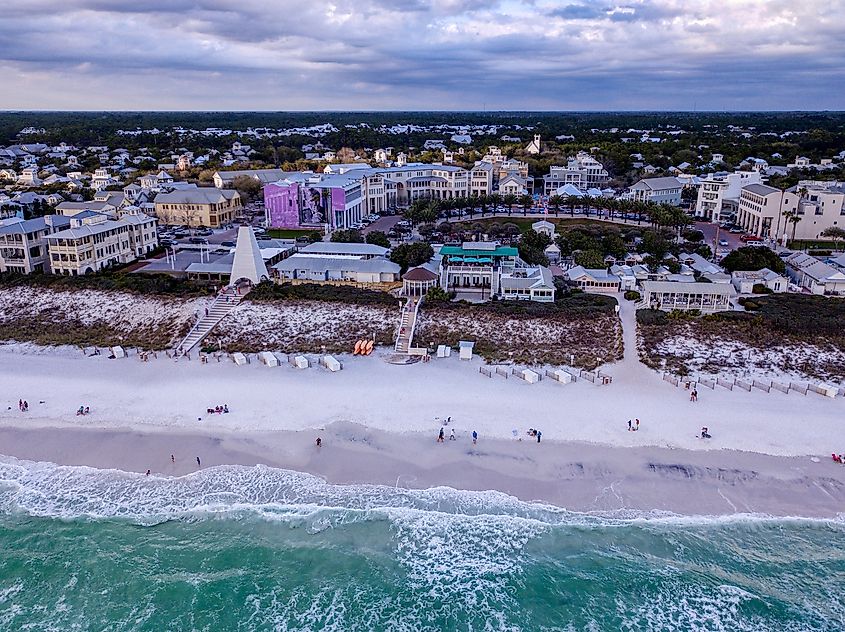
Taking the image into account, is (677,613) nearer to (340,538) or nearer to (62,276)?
(340,538)

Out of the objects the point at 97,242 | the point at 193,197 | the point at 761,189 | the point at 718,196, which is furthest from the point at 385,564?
the point at 718,196

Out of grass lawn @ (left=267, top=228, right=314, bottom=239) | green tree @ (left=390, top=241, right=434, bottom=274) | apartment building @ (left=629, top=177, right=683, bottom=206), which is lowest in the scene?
grass lawn @ (left=267, top=228, right=314, bottom=239)

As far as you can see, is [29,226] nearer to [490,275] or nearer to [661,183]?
[490,275]

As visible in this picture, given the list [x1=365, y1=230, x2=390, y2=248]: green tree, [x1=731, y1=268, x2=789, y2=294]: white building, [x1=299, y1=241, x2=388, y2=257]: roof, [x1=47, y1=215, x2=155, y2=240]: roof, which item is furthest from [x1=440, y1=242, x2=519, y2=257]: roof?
[x1=47, y1=215, x2=155, y2=240]: roof

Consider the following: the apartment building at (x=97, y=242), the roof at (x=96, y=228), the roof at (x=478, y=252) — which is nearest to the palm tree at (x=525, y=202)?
the roof at (x=478, y=252)

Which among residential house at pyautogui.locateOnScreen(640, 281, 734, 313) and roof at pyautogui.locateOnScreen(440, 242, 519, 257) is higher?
roof at pyautogui.locateOnScreen(440, 242, 519, 257)

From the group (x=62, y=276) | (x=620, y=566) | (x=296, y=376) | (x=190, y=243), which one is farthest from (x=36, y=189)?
(x=620, y=566)

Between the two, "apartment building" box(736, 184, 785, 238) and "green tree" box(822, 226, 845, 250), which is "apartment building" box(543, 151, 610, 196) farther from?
"green tree" box(822, 226, 845, 250)
